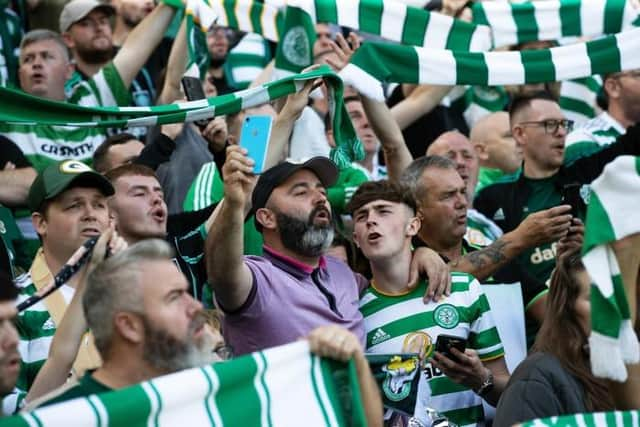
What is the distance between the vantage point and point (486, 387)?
6.26 metres

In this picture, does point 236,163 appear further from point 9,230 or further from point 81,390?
point 9,230

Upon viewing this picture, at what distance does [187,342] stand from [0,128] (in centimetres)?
380

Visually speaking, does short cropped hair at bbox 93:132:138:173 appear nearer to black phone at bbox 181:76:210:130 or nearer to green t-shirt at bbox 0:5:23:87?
black phone at bbox 181:76:210:130

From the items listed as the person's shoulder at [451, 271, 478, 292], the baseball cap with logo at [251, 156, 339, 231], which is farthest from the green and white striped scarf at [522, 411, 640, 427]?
the baseball cap with logo at [251, 156, 339, 231]

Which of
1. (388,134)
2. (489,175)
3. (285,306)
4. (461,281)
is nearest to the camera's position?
(285,306)

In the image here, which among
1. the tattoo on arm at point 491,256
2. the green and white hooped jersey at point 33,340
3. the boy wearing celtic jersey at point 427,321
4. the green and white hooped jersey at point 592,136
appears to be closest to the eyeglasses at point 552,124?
the green and white hooped jersey at point 592,136

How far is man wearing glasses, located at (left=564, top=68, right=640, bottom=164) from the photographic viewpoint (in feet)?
29.1

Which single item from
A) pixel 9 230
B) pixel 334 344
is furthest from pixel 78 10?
pixel 334 344

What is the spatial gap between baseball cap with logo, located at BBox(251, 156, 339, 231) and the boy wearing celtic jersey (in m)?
0.32

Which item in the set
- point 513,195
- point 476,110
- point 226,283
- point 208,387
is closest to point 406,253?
point 226,283

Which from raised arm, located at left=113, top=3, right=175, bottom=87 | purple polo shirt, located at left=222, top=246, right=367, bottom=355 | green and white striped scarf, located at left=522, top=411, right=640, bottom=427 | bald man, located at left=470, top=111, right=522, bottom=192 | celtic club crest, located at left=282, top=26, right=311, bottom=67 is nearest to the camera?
green and white striped scarf, located at left=522, top=411, right=640, bottom=427

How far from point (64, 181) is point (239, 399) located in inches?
72.4

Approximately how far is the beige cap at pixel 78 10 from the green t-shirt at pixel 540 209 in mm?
2968

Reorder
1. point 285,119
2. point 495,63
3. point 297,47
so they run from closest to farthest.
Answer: point 285,119 < point 495,63 < point 297,47
